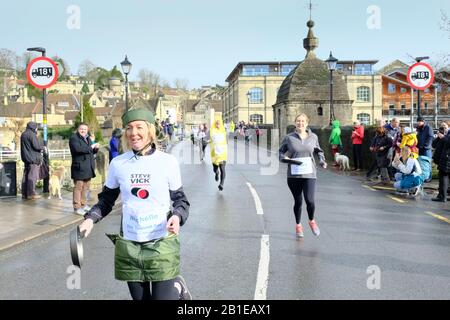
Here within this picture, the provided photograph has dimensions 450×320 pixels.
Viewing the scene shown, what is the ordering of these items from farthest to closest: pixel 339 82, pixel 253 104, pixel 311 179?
1. pixel 253 104
2. pixel 339 82
3. pixel 311 179

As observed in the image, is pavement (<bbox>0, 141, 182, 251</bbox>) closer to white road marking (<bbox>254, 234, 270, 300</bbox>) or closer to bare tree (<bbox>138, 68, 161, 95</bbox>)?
white road marking (<bbox>254, 234, 270, 300</bbox>)

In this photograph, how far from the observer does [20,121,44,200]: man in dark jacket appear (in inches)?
476

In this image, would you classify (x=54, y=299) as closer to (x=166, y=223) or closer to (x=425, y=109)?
(x=166, y=223)

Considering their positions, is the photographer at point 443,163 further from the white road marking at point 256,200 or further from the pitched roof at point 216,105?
the pitched roof at point 216,105

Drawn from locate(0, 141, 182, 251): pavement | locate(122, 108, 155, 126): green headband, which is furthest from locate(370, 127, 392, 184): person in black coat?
locate(122, 108, 155, 126): green headband

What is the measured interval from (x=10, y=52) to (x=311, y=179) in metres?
70.6

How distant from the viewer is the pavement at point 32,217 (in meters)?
8.24

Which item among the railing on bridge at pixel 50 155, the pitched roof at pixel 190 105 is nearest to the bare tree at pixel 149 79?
the pitched roof at pixel 190 105

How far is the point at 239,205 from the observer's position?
11.3 m

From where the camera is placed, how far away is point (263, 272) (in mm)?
6059

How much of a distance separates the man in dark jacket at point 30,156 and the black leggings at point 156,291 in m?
9.35

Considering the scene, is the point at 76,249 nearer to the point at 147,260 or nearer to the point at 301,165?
the point at 147,260

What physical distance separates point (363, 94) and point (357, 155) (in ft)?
218
